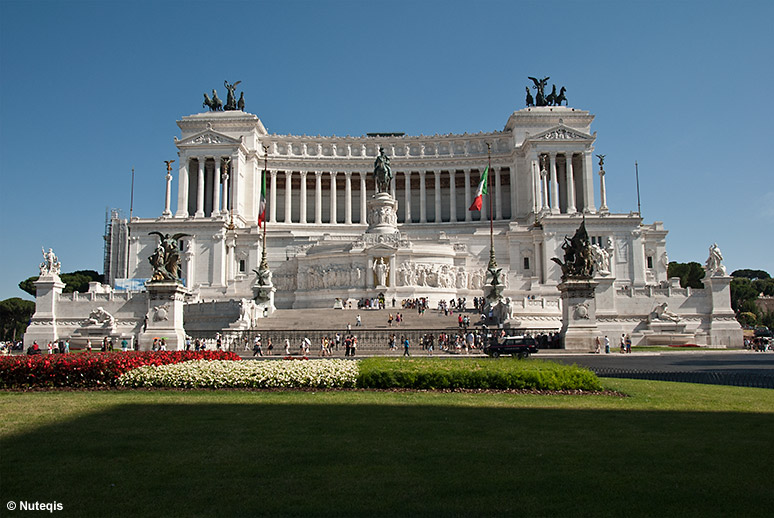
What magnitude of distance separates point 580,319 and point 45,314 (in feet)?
150

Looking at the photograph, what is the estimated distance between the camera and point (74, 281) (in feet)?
356

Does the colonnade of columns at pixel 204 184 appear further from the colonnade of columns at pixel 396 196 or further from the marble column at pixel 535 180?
the marble column at pixel 535 180

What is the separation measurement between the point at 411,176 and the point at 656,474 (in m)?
99.8

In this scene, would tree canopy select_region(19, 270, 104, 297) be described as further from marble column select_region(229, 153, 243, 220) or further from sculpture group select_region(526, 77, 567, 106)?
sculpture group select_region(526, 77, 567, 106)

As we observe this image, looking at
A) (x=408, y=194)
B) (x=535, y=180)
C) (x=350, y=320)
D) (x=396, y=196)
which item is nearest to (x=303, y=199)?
(x=396, y=196)

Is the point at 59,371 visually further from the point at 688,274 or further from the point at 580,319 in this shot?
the point at 688,274

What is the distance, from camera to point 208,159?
96.6 meters

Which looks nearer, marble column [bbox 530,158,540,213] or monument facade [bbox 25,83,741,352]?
monument facade [bbox 25,83,741,352]

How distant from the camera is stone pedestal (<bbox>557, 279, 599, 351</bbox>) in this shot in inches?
1383

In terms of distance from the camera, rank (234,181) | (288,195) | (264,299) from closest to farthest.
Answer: (264,299) → (234,181) → (288,195)

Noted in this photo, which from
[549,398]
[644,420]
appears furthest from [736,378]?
[644,420]

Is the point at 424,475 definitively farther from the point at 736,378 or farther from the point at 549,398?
the point at 736,378

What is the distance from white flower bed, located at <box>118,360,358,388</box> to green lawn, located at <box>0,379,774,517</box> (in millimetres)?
3115

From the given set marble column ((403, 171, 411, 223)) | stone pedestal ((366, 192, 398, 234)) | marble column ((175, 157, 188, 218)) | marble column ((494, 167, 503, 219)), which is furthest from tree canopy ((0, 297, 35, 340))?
marble column ((494, 167, 503, 219))
